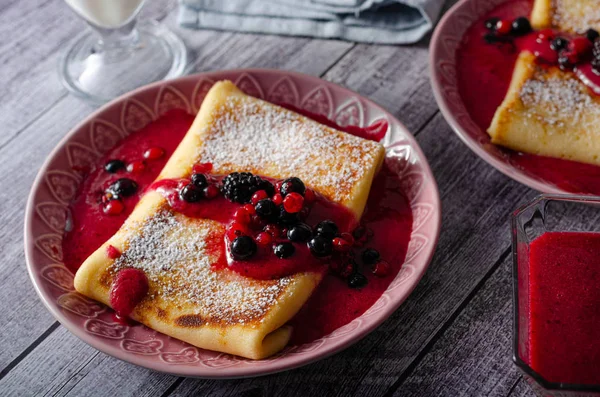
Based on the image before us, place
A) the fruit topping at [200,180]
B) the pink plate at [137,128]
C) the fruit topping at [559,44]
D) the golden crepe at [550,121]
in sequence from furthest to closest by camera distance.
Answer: the fruit topping at [559,44]
the golden crepe at [550,121]
the fruit topping at [200,180]
the pink plate at [137,128]

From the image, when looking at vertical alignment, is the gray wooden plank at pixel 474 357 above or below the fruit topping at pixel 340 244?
below

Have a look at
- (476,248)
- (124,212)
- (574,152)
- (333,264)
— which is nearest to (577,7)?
(574,152)

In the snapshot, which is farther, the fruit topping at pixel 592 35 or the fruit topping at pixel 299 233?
the fruit topping at pixel 592 35

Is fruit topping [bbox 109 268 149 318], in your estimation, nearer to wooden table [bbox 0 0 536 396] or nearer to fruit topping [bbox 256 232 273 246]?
wooden table [bbox 0 0 536 396]

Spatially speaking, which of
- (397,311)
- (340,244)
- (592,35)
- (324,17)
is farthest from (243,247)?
(592,35)

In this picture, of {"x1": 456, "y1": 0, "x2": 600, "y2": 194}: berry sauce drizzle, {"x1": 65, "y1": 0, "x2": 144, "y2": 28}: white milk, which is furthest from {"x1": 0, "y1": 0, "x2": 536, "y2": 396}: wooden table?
{"x1": 65, "y1": 0, "x2": 144, "y2": 28}: white milk

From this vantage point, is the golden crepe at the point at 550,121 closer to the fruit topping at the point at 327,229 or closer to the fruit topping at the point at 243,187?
the fruit topping at the point at 327,229

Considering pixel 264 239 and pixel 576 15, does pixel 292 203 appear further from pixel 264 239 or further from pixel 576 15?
pixel 576 15

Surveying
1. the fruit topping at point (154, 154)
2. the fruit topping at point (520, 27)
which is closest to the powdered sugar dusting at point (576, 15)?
the fruit topping at point (520, 27)
